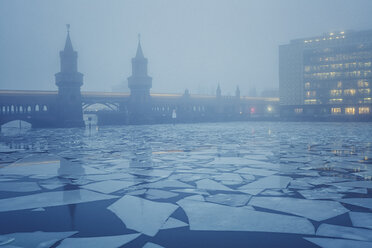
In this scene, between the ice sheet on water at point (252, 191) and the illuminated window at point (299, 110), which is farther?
the illuminated window at point (299, 110)

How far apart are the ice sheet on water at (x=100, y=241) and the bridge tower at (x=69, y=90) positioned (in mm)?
44740

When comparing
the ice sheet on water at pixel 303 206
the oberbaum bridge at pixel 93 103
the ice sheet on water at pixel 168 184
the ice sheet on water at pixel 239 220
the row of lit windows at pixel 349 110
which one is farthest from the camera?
the row of lit windows at pixel 349 110

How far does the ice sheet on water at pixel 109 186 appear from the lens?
507 cm

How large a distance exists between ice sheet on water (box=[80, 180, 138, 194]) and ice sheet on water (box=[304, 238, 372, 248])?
3.12 meters

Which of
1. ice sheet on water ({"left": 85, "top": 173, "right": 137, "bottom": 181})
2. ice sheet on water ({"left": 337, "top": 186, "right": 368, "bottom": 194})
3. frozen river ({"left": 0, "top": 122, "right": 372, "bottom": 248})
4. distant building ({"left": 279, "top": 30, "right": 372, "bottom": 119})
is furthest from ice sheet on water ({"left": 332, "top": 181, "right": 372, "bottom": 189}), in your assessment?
distant building ({"left": 279, "top": 30, "right": 372, "bottom": 119})

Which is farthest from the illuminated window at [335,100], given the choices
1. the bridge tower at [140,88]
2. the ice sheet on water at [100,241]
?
the ice sheet on water at [100,241]

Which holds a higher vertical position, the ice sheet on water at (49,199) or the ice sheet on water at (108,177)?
the ice sheet on water at (108,177)

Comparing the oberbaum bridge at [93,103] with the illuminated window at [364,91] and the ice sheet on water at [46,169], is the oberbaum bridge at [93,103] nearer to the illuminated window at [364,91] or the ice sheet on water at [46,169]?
the ice sheet on water at [46,169]

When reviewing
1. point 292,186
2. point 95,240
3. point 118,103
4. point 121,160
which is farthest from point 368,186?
point 118,103

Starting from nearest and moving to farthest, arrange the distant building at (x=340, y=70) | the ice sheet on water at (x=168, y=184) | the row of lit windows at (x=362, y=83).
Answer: the ice sheet on water at (x=168, y=184), the row of lit windows at (x=362, y=83), the distant building at (x=340, y=70)

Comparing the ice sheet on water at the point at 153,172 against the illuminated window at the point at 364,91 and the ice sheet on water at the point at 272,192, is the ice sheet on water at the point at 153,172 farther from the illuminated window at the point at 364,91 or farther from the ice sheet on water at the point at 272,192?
the illuminated window at the point at 364,91

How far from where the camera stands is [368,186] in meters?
5.05

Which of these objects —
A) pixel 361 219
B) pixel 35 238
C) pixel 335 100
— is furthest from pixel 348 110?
pixel 35 238

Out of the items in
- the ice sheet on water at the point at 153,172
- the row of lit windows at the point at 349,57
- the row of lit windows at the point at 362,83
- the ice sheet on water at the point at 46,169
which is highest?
the row of lit windows at the point at 349,57
